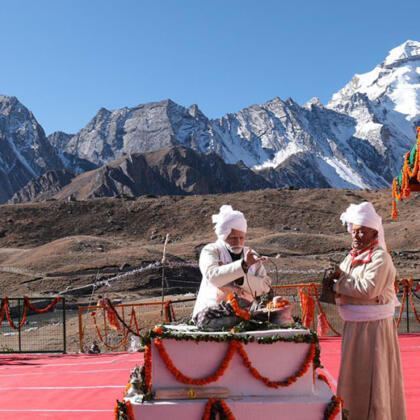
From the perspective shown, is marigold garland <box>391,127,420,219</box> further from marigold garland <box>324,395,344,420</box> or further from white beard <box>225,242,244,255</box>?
marigold garland <box>324,395,344,420</box>

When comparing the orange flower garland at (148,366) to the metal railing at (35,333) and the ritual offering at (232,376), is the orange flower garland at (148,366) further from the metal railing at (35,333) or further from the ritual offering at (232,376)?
the metal railing at (35,333)

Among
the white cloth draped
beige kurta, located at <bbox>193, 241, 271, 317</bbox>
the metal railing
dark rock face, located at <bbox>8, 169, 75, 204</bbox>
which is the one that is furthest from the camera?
dark rock face, located at <bbox>8, 169, 75, 204</bbox>

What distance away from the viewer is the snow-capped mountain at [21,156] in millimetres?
177137

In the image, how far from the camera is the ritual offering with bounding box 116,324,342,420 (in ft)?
12.0

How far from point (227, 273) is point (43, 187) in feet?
474

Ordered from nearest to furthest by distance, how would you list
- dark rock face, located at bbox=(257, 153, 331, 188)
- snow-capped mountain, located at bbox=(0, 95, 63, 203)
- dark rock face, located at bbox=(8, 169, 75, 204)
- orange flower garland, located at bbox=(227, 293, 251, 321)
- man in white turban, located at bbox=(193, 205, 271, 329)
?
1. orange flower garland, located at bbox=(227, 293, 251, 321)
2. man in white turban, located at bbox=(193, 205, 271, 329)
3. dark rock face, located at bbox=(8, 169, 75, 204)
4. snow-capped mountain, located at bbox=(0, 95, 63, 203)
5. dark rock face, located at bbox=(257, 153, 331, 188)

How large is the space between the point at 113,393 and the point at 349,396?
10.0 ft

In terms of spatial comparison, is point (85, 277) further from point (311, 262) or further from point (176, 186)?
point (176, 186)

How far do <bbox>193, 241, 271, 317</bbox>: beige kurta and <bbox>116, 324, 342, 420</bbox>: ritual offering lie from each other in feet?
1.73

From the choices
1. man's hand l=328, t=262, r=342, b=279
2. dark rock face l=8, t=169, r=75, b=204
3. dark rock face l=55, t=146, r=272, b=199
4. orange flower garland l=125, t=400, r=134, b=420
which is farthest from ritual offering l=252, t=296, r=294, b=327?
dark rock face l=8, t=169, r=75, b=204

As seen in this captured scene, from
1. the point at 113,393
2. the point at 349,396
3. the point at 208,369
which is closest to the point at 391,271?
the point at 349,396

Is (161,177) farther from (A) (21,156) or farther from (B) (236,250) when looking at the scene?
(B) (236,250)

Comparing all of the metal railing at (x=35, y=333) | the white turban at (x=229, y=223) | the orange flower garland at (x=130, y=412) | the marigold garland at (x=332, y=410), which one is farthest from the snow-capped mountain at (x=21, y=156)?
the marigold garland at (x=332, y=410)

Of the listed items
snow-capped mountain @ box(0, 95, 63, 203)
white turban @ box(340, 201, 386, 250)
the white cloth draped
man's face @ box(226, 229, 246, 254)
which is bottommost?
the white cloth draped
